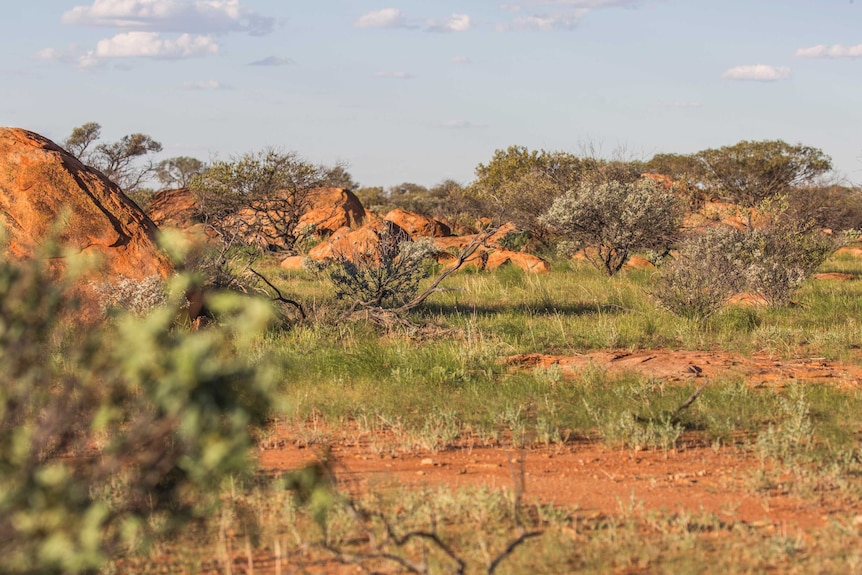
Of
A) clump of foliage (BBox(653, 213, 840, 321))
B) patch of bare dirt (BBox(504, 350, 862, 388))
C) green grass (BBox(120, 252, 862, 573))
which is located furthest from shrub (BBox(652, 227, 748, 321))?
patch of bare dirt (BBox(504, 350, 862, 388))

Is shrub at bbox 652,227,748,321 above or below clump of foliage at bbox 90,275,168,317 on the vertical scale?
below

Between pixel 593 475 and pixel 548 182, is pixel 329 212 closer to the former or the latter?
pixel 548 182

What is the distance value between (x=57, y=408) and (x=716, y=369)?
622 centimetres

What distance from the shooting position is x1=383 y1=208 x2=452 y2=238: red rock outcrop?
2366 centimetres

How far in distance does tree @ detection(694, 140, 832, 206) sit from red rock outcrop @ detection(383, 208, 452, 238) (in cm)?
1428

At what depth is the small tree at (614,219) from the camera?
16859mm

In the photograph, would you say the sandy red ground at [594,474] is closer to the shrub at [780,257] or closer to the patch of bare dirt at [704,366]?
the patch of bare dirt at [704,366]

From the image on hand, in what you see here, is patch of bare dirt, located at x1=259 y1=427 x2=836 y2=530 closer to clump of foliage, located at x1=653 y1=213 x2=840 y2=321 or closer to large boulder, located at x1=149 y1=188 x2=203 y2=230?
clump of foliage, located at x1=653 y1=213 x2=840 y2=321

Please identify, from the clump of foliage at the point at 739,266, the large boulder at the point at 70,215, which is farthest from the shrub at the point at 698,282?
the large boulder at the point at 70,215

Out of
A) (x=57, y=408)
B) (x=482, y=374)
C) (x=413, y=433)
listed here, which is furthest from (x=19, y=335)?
(x=482, y=374)

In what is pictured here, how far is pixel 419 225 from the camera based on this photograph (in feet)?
77.9

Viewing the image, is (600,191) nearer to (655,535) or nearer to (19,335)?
(655,535)

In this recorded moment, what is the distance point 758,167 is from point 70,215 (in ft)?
101

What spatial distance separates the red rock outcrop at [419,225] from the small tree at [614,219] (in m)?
6.26
